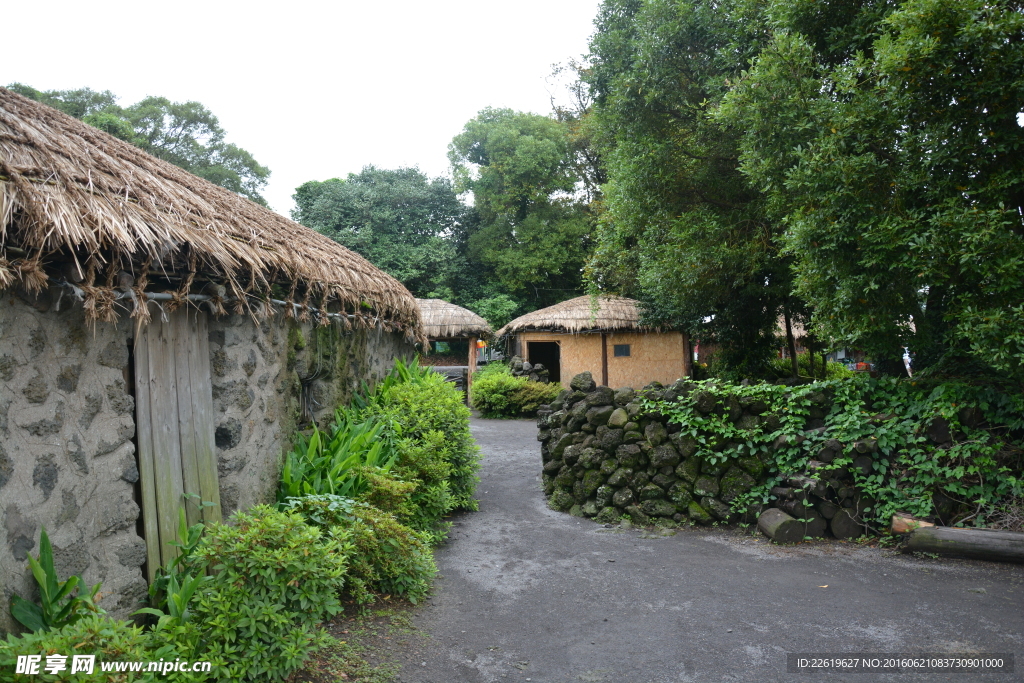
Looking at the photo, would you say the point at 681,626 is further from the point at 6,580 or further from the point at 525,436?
the point at 525,436

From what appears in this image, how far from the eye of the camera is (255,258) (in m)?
4.03

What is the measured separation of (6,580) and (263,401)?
2117mm

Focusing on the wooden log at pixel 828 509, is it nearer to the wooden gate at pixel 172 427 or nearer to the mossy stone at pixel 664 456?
the mossy stone at pixel 664 456

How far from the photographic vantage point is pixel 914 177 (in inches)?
197

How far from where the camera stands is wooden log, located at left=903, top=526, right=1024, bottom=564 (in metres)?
4.68

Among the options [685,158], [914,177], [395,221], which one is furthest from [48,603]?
[395,221]

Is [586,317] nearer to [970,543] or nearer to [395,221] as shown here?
[395,221]

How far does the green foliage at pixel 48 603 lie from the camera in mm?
2615

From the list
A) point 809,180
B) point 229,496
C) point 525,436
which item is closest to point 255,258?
point 229,496

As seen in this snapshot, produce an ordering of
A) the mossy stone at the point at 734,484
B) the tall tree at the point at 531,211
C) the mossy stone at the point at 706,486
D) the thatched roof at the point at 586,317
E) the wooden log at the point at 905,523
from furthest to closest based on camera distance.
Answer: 1. the tall tree at the point at 531,211
2. the thatched roof at the point at 586,317
3. the mossy stone at the point at 706,486
4. the mossy stone at the point at 734,484
5. the wooden log at the point at 905,523

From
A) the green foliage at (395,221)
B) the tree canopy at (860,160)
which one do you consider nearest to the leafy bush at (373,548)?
the tree canopy at (860,160)

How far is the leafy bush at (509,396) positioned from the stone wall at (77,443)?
1145cm

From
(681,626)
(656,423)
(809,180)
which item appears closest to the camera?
(681,626)

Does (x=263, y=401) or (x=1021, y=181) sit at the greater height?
(x=1021, y=181)
